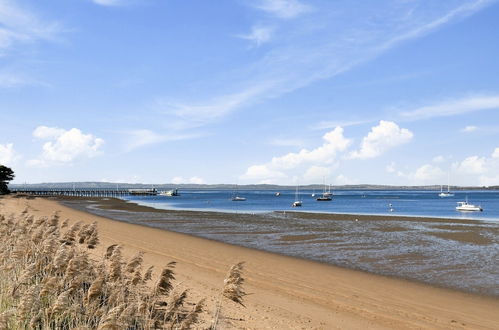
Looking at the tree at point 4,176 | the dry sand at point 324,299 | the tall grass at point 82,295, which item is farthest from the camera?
the tree at point 4,176

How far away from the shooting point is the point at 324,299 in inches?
506

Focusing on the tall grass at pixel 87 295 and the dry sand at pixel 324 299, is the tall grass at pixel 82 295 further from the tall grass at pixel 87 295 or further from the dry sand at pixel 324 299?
the dry sand at pixel 324 299

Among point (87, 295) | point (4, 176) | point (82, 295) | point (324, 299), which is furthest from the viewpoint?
point (4, 176)

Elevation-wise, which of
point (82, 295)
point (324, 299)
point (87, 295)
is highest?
point (87, 295)

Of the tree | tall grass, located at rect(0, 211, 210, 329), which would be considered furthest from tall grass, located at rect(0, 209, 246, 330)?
the tree

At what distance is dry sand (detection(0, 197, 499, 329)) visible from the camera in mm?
10336

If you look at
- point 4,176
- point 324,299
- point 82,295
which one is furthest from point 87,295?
point 4,176

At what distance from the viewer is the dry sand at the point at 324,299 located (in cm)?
1034

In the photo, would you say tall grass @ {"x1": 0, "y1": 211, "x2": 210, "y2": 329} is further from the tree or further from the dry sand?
the tree

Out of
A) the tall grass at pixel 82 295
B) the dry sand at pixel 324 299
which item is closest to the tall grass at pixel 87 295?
the tall grass at pixel 82 295

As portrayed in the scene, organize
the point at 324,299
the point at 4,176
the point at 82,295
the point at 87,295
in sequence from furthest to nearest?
the point at 4,176, the point at 324,299, the point at 82,295, the point at 87,295

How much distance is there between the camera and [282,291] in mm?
13766

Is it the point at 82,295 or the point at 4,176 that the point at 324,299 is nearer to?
the point at 82,295

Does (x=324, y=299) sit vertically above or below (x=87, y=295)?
below
